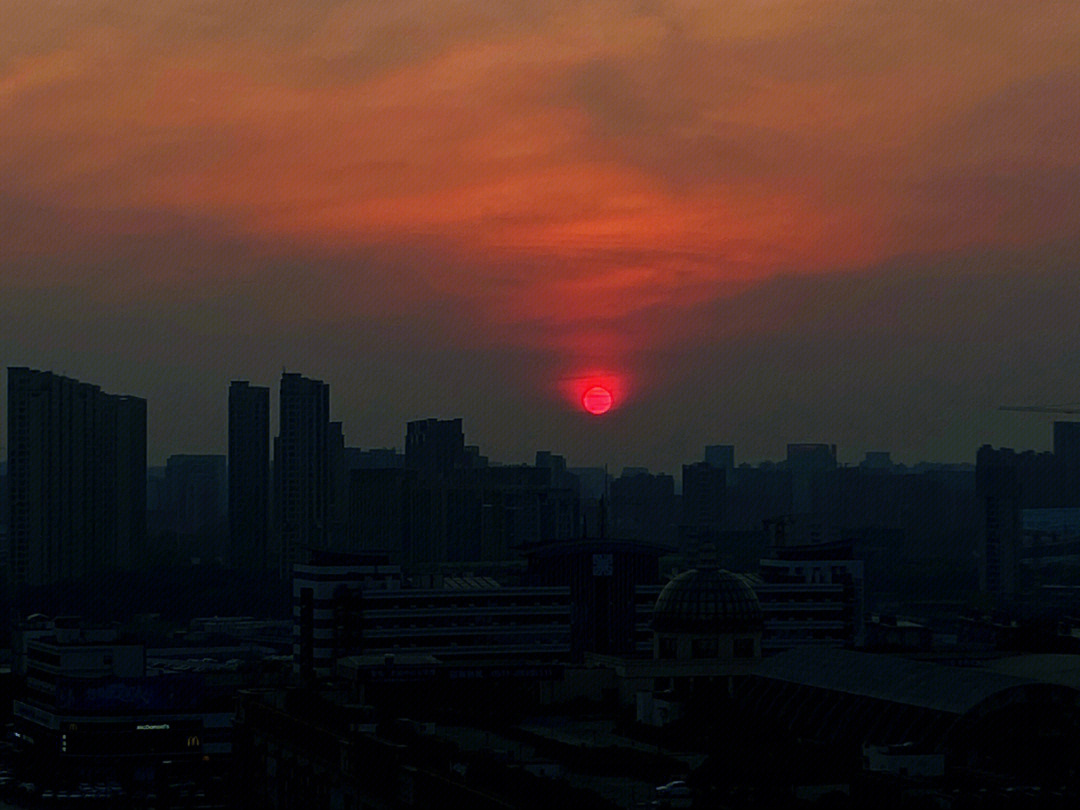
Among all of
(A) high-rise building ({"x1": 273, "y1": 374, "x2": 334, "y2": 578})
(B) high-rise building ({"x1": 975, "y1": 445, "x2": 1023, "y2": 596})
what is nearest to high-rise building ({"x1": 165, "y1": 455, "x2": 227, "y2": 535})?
(A) high-rise building ({"x1": 273, "y1": 374, "x2": 334, "y2": 578})

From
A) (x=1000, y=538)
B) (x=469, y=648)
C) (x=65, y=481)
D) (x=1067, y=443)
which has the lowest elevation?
(x=469, y=648)

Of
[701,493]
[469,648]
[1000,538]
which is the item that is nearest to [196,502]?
[701,493]

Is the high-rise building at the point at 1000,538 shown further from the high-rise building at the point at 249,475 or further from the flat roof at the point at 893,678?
the flat roof at the point at 893,678

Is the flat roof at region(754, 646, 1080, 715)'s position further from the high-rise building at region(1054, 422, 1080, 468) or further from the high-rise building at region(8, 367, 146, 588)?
the high-rise building at region(1054, 422, 1080, 468)

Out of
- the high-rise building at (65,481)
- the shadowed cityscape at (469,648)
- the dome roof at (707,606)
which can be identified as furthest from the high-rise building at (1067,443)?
the dome roof at (707,606)

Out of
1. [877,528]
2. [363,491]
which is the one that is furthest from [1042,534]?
[363,491]

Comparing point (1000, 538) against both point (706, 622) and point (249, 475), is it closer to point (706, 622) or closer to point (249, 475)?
point (249, 475)

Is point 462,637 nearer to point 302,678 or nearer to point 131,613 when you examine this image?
point 302,678
